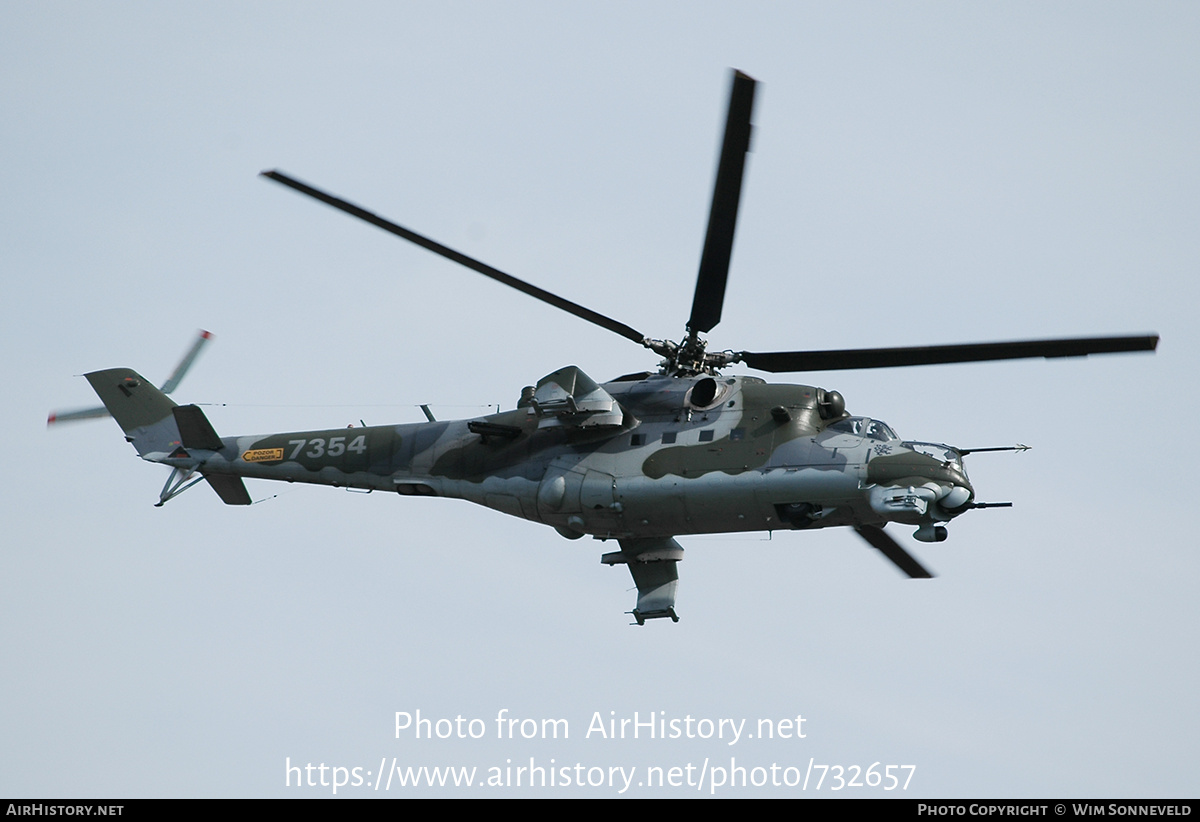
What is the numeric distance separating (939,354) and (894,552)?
510cm

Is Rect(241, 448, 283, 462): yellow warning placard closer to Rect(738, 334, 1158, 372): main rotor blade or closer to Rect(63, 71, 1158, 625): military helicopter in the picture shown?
Rect(63, 71, 1158, 625): military helicopter

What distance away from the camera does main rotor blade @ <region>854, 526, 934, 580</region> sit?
2434 cm

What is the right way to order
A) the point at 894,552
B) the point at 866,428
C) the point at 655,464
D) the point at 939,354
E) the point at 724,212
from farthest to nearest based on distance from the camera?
1. the point at 894,552
2. the point at 655,464
3. the point at 866,428
4. the point at 939,354
5. the point at 724,212

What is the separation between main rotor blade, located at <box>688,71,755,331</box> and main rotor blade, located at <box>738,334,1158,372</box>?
1.31 meters

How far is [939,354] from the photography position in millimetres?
21156

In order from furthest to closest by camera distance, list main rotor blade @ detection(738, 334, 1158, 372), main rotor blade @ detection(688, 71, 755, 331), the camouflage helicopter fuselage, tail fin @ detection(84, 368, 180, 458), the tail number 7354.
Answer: tail fin @ detection(84, 368, 180, 458) → the tail number 7354 → the camouflage helicopter fuselage → main rotor blade @ detection(738, 334, 1158, 372) → main rotor blade @ detection(688, 71, 755, 331)

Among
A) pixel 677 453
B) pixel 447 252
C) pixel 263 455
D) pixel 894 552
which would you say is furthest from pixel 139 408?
pixel 894 552

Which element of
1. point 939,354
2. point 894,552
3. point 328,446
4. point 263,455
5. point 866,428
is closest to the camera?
point 939,354

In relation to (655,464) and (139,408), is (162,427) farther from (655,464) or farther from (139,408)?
(655,464)

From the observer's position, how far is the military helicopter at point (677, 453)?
70.6 ft

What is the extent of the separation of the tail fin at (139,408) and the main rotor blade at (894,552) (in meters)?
13.5

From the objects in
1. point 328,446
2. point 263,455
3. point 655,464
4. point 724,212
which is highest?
point 724,212

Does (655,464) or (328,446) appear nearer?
(655,464)

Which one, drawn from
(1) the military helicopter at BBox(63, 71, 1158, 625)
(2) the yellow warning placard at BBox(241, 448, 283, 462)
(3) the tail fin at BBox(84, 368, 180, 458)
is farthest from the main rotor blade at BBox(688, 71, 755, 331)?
(3) the tail fin at BBox(84, 368, 180, 458)
